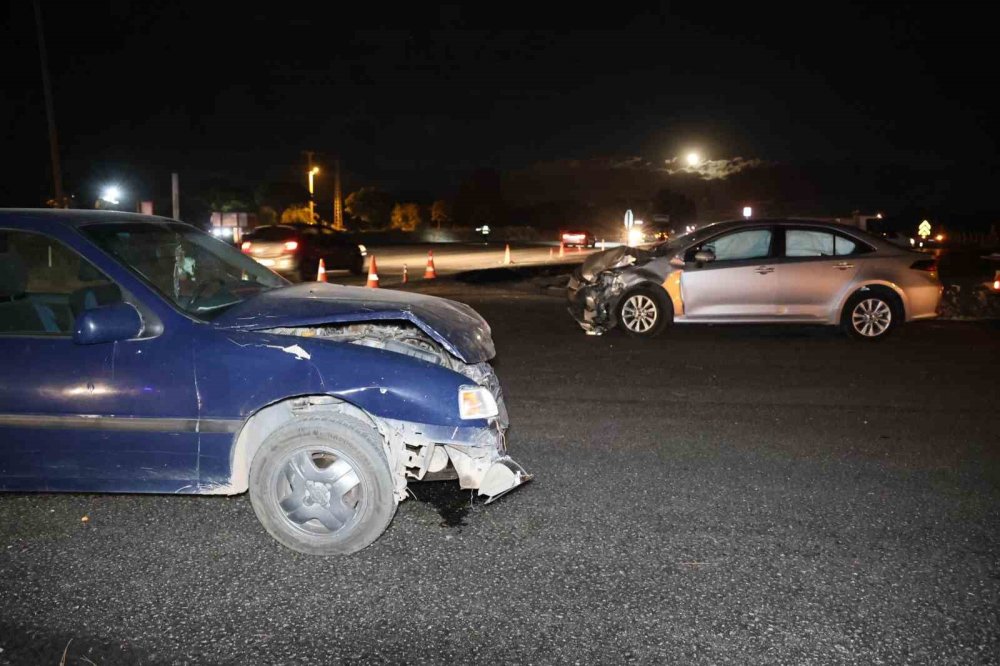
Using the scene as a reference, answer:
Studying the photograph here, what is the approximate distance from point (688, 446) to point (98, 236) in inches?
162

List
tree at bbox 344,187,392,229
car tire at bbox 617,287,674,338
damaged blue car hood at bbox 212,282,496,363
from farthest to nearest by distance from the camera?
tree at bbox 344,187,392,229 → car tire at bbox 617,287,674,338 → damaged blue car hood at bbox 212,282,496,363

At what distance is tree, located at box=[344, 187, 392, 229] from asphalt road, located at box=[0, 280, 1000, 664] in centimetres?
7985

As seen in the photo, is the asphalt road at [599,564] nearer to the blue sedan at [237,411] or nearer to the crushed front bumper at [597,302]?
the blue sedan at [237,411]

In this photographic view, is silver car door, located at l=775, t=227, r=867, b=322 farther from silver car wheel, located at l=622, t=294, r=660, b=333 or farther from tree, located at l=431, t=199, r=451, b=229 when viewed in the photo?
tree, located at l=431, t=199, r=451, b=229

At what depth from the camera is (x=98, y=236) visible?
15.3ft

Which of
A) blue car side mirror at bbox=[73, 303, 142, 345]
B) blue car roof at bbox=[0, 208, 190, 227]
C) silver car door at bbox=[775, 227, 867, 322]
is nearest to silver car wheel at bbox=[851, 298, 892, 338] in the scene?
silver car door at bbox=[775, 227, 867, 322]

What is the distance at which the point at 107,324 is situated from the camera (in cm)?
417

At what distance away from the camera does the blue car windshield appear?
15.9 feet

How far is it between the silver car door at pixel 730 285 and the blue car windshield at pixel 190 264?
6735mm

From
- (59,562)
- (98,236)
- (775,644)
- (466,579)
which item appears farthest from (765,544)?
(98,236)

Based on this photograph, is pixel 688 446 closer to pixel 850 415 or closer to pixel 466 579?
pixel 850 415

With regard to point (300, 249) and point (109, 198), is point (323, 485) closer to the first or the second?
point (109, 198)

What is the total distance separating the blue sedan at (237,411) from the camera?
4.25 meters

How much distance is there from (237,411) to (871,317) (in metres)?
9.24
